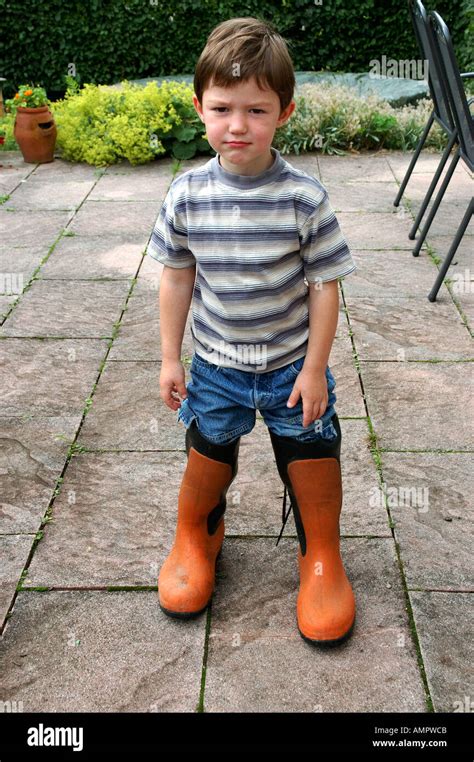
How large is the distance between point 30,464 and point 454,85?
265 centimetres

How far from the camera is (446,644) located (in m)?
2.10

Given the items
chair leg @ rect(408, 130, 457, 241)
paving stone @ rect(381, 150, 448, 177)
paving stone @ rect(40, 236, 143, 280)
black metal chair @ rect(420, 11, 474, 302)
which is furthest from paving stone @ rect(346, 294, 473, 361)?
paving stone @ rect(381, 150, 448, 177)

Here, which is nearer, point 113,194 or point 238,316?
point 238,316

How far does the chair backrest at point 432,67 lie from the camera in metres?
4.22

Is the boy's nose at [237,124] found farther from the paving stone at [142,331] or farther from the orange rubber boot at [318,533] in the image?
the paving stone at [142,331]

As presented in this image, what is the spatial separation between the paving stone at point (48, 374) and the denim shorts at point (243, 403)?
123cm

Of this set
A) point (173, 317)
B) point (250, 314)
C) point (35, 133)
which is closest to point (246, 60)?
point (250, 314)

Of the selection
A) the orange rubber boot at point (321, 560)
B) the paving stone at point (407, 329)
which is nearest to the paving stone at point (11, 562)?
the orange rubber boot at point (321, 560)

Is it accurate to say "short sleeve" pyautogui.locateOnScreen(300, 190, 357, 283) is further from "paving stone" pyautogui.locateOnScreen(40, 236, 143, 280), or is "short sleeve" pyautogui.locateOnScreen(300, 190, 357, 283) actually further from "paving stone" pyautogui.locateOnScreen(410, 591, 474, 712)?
"paving stone" pyautogui.locateOnScreen(40, 236, 143, 280)
